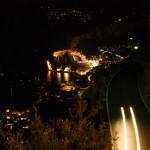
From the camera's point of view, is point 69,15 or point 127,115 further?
point 69,15

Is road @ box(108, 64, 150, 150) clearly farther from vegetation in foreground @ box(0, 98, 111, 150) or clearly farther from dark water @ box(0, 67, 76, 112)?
dark water @ box(0, 67, 76, 112)

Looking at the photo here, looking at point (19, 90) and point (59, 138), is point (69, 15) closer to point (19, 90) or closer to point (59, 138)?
point (19, 90)

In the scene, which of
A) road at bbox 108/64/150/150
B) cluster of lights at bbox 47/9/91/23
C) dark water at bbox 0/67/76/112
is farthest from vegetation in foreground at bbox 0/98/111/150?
cluster of lights at bbox 47/9/91/23

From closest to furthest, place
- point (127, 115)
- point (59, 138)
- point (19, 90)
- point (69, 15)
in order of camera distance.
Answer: point (59, 138) → point (127, 115) → point (19, 90) → point (69, 15)

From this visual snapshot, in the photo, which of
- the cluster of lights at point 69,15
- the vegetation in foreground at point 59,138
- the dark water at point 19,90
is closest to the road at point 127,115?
the vegetation in foreground at point 59,138

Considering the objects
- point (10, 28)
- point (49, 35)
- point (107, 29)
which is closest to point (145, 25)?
point (107, 29)


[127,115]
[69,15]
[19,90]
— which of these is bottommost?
[127,115]

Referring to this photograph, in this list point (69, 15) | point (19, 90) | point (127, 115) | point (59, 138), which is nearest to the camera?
point (59, 138)

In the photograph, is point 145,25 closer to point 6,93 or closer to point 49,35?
point 49,35

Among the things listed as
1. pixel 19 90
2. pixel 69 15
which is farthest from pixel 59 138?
pixel 69 15
